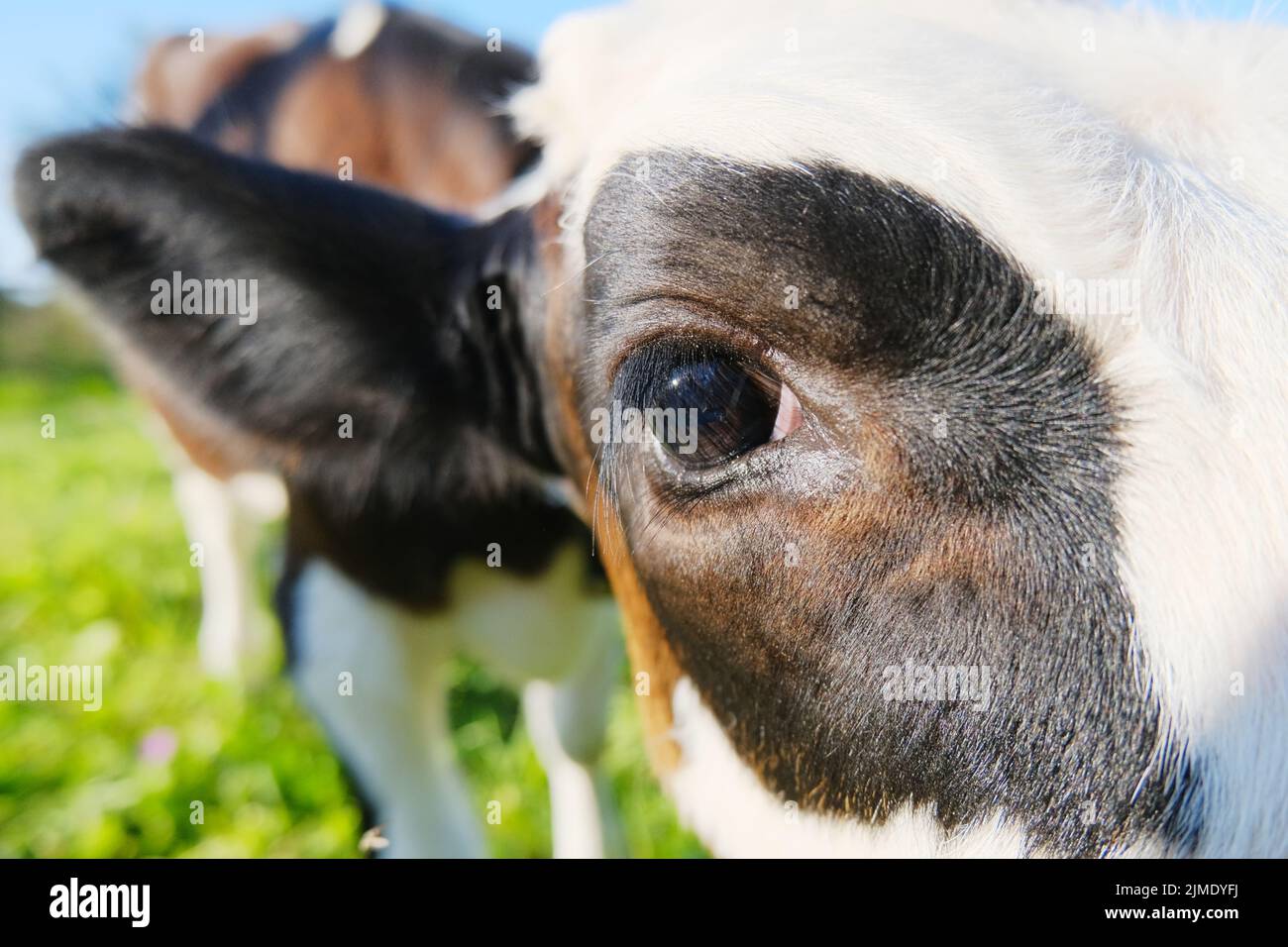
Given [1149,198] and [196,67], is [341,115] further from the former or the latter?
[1149,198]

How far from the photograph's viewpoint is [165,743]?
11.1 ft

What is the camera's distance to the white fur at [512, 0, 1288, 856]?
35.3 inches

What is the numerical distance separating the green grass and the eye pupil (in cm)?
151

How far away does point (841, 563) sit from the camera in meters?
1.14

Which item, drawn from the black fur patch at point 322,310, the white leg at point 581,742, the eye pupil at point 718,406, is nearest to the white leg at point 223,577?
the white leg at point 581,742

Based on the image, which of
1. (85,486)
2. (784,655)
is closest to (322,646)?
(784,655)

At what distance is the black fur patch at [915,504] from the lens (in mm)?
979

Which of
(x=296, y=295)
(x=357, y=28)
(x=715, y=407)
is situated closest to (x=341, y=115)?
(x=357, y=28)

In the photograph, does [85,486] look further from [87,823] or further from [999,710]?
[999,710]

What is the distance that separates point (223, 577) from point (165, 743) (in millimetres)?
1029

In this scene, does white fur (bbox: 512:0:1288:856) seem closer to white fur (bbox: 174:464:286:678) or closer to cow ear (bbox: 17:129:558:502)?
cow ear (bbox: 17:129:558:502)

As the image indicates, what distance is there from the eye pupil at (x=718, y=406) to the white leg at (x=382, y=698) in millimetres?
1396

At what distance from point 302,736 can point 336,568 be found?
1521 millimetres
